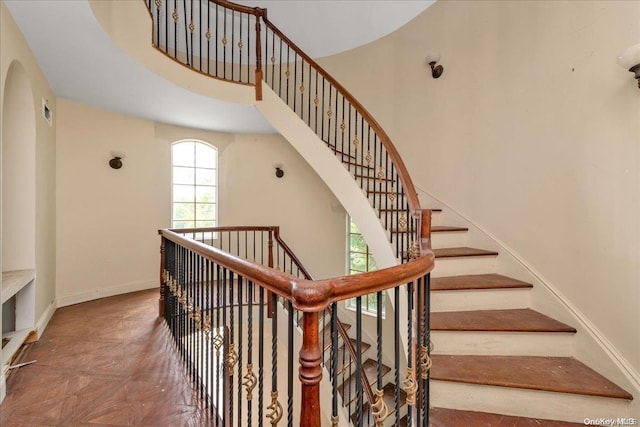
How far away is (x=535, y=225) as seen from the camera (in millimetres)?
2328

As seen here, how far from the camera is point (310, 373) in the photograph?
0.74 meters

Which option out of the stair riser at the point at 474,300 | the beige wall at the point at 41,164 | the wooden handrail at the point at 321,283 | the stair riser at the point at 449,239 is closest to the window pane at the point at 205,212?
the beige wall at the point at 41,164

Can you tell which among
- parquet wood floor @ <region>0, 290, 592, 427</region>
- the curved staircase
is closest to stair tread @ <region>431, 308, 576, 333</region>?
the curved staircase

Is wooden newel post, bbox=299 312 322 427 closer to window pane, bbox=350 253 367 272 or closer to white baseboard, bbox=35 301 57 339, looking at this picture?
white baseboard, bbox=35 301 57 339

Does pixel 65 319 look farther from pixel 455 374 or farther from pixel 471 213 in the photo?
pixel 471 213

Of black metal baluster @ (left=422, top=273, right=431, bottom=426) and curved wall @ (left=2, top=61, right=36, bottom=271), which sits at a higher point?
curved wall @ (left=2, top=61, right=36, bottom=271)

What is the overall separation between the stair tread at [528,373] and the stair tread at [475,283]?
1.57 ft

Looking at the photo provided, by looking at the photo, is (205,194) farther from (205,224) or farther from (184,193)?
(205,224)

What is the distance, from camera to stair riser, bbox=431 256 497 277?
246 centimetres

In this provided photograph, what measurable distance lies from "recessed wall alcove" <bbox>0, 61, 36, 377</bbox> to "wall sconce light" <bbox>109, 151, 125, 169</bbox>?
1.25m

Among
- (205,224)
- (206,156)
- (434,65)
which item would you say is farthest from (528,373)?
(206,156)

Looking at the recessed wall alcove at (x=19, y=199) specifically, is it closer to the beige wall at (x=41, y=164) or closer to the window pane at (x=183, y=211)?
the beige wall at (x=41, y=164)

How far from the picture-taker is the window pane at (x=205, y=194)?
459 cm

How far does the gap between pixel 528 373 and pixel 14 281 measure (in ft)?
11.5
